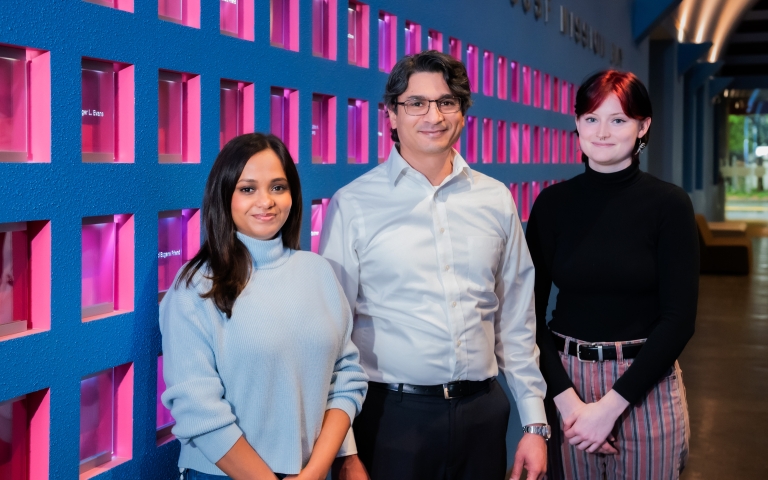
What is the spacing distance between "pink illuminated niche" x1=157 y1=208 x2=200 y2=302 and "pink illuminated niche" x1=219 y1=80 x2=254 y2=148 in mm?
227

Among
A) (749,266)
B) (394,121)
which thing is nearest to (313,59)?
(394,121)

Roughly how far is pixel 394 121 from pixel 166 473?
3.16ft

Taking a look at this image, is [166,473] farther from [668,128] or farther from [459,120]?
[668,128]

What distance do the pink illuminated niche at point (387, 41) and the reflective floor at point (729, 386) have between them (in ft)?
8.06

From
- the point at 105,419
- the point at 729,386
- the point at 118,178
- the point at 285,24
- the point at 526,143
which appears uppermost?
the point at 285,24

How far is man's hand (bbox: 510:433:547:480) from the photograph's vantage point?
1906 millimetres

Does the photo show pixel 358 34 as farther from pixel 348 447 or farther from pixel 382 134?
pixel 348 447

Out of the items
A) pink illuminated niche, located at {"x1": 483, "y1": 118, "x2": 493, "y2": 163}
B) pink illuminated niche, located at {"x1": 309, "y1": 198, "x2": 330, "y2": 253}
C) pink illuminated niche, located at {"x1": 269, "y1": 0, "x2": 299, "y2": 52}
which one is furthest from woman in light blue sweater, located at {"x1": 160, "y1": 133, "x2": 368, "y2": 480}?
pink illuminated niche, located at {"x1": 483, "y1": 118, "x2": 493, "y2": 163}

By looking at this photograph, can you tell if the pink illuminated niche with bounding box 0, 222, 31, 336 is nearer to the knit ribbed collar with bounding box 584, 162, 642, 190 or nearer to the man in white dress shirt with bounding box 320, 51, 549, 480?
the man in white dress shirt with bounding box 320, 51, 549, 480

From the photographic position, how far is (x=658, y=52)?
1234 centimetres

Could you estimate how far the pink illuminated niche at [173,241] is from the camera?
1.83 m

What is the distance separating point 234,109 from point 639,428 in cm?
126

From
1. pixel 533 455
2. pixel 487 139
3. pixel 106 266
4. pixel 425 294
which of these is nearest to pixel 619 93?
pixel 425 294

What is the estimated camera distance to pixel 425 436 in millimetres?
1816
